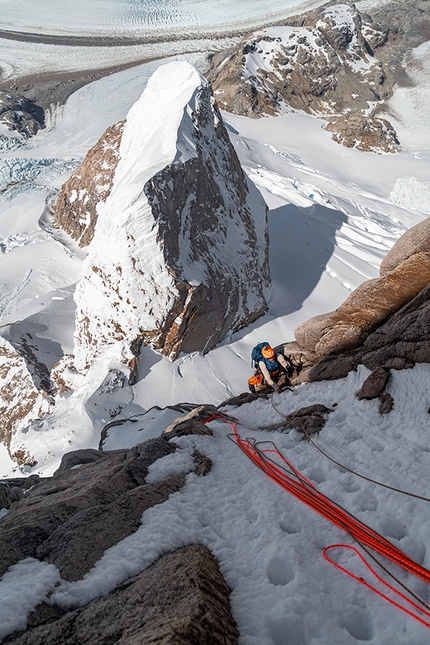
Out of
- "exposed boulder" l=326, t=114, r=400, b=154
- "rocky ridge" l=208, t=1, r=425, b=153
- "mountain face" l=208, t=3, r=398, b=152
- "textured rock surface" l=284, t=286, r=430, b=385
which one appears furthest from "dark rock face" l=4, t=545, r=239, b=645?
"mountain face" l=208, t=3, r=398, b=152

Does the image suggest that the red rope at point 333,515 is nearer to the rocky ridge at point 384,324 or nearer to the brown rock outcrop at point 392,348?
the brown rock outcrop at point 392,348

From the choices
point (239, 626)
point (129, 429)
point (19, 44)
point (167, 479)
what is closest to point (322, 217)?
point (129, 429)

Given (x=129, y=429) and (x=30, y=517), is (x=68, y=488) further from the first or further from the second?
(x=129, y=429)

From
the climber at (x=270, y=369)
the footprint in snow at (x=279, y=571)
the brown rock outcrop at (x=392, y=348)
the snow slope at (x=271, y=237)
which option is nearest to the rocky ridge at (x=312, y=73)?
the snow slope at (x=271, y=237)

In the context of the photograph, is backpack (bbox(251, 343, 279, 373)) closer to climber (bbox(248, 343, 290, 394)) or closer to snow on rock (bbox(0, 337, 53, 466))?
climber (bbox(248, 343, 290, 394))

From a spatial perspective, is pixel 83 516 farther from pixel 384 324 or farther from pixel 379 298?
pixel 379 298
